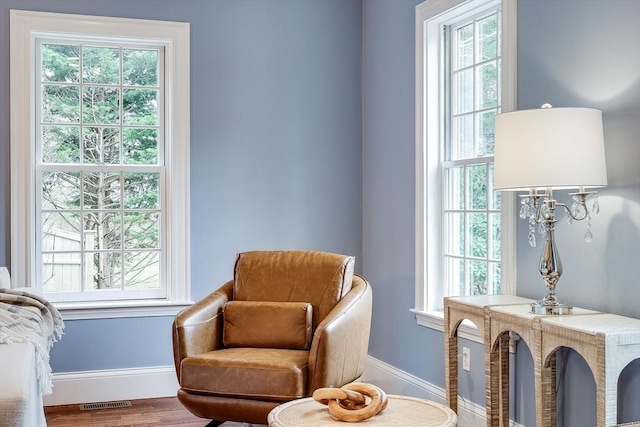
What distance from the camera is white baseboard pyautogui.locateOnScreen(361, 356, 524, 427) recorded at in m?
3.46

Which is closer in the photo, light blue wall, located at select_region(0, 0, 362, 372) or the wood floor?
the wood floor

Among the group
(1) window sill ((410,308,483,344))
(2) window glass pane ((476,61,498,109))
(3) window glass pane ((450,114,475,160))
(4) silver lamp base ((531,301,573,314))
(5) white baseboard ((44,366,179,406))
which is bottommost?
(5) white baseboard ((44,366,179,406))

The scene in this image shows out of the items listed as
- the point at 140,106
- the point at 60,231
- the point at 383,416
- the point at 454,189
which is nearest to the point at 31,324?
the point at 383,416

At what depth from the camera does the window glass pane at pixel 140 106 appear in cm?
441

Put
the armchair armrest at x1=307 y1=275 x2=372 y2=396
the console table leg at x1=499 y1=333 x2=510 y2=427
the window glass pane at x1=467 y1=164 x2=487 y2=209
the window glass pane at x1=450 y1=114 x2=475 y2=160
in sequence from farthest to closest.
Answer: the window glass pane at x1=450 y1=114 x2=475 y2=160
the window glass pane at x1=467 y1=164 x2=487 y2=209
the armchair armrest at x1=307 y1=275 x2=372 y2=396
the console table leg at x1=499 y1=333 x2=510 y2=427

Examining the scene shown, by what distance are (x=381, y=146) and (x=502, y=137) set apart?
1858 mm

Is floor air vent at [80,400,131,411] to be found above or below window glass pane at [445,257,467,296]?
below

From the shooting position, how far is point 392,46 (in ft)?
14.2

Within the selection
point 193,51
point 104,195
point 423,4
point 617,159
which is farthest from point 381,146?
point 617,159

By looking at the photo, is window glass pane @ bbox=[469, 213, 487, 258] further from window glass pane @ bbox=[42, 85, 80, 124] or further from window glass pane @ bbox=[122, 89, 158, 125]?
window glass pane @ bbox=[42, 85, 80, 124]

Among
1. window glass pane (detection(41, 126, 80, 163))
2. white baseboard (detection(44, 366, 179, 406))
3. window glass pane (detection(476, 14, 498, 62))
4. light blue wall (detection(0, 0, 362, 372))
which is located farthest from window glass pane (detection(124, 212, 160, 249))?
window glass pane (detection(476, 14, 498, 62))

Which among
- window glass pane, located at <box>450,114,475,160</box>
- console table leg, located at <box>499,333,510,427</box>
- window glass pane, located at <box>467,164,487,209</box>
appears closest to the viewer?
console table leg, located at <box>499,333,510,427</box>

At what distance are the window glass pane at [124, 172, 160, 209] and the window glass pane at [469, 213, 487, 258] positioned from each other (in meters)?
1.92

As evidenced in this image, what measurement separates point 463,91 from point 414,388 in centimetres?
165
